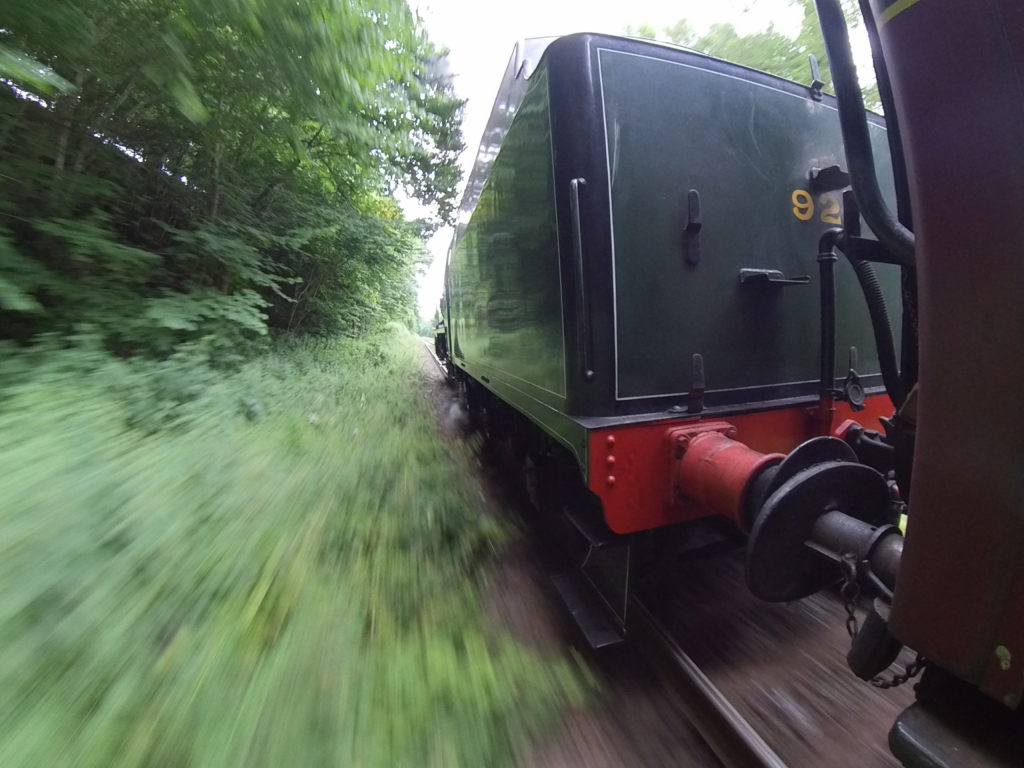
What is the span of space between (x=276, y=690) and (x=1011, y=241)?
252 centimetres

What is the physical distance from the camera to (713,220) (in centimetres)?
229

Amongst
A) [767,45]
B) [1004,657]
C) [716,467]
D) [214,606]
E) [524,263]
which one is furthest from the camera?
[767,45]

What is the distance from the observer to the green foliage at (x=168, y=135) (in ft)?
10.7

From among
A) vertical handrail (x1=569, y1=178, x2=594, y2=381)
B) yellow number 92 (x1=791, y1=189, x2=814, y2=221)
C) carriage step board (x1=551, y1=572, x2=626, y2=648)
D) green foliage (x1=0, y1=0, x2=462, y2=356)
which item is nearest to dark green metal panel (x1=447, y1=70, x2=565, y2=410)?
vertical handrail (x1=569, y1=178, x2=594, y2=381)

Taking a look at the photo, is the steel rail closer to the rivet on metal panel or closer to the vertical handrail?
the rivet on metal panel

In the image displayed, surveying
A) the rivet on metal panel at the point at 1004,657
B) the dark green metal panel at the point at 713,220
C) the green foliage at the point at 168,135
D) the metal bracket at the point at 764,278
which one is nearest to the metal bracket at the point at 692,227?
the dark green metal panel at the point at 713,220

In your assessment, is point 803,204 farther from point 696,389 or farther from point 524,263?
point 524,263

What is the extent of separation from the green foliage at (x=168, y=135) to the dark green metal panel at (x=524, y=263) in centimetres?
157

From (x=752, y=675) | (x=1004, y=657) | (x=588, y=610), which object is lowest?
(x=752, y=675)

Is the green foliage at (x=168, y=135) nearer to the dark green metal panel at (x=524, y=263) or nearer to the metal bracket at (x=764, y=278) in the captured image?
the dark green metal panel at (x=524, y=263)

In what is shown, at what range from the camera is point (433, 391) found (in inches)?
461

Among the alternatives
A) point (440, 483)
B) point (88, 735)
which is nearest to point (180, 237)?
point (440, 483)

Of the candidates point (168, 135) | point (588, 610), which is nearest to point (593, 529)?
point (588, 610)

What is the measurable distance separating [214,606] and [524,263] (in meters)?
2.35
